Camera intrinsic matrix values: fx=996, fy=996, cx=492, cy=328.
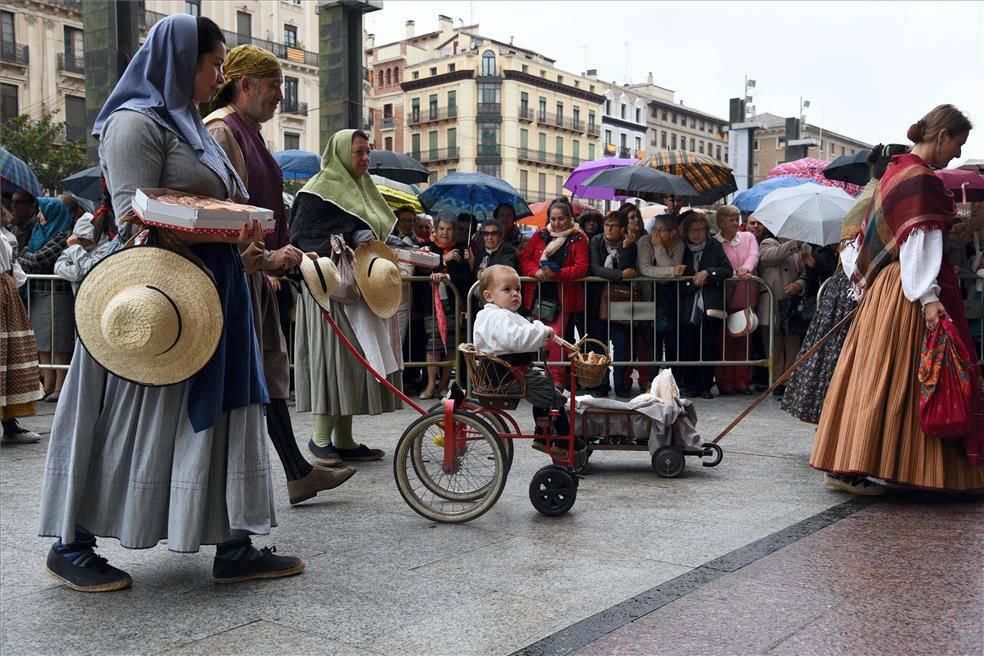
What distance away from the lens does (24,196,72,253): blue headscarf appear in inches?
403

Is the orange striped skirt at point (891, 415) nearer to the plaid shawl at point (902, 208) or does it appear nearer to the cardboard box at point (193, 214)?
the plaid shawl at point (902, 208)

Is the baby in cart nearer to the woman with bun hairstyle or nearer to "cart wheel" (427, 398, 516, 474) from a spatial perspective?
"cart wheel" (427, 398, 516, 474)

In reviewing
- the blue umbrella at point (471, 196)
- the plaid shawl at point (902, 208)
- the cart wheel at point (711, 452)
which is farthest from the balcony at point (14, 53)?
the plaid shawl at point (902, 208)

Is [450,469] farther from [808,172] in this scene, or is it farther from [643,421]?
[808,172]

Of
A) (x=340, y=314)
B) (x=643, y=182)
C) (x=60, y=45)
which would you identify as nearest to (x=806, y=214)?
(x=643, y=182)

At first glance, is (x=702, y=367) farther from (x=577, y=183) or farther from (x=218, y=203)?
(x=218, y=203)

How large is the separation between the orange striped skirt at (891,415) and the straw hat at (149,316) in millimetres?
3476

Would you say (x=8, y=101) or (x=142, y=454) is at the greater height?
(x=8, y=101)

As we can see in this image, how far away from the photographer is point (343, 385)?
6352mm

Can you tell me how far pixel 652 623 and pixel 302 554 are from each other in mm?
1682

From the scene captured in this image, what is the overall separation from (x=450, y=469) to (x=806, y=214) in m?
5.85

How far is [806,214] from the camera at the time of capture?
31.3ft

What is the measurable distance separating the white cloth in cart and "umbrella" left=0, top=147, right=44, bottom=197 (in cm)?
568

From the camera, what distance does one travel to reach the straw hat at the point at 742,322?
9767 mm
